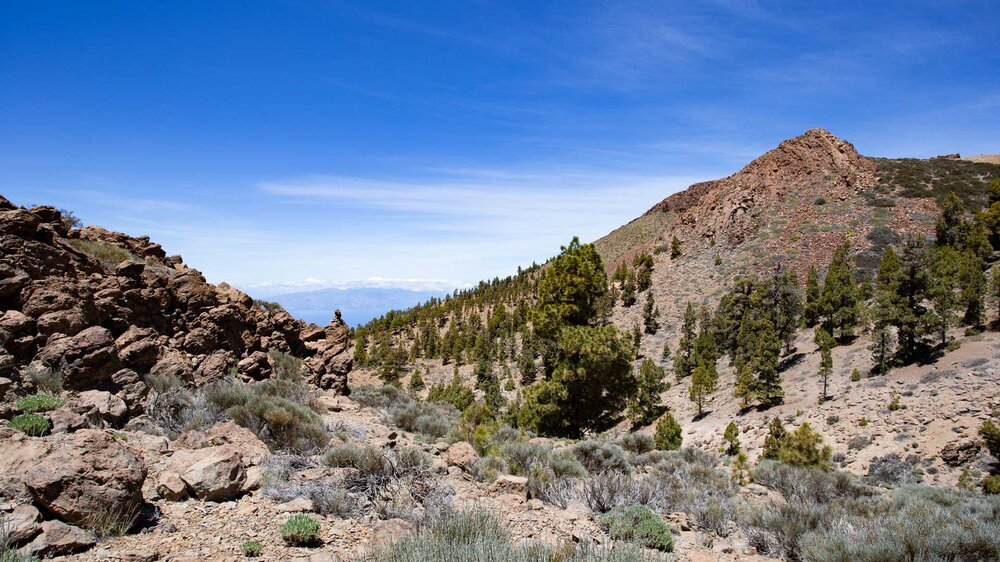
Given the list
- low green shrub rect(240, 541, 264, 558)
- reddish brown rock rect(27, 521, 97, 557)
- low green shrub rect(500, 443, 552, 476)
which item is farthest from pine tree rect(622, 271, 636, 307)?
reddish brown rock rect(27, 521, 97, 557)

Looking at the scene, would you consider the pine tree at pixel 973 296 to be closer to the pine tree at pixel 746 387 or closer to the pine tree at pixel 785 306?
the pine tree at pixel 785 306

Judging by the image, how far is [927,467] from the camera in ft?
57.4

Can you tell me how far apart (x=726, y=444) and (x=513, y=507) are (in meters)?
21.2

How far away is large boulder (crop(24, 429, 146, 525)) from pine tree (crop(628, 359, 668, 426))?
25.9 meters

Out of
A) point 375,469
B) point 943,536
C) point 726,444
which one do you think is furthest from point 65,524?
point 726,444

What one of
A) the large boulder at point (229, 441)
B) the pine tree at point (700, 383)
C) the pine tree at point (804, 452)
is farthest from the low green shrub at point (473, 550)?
the pine tree at point (700, 383)

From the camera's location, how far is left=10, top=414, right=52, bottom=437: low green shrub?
18.6 ft

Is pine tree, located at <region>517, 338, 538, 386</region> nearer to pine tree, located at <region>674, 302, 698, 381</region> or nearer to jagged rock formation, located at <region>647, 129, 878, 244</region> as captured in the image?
pine tree, located at <region>674, 302, 698, 381</region>

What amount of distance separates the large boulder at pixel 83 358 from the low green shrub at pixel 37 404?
1450 millimetres

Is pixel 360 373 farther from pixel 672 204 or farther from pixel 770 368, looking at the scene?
pixel 672 204

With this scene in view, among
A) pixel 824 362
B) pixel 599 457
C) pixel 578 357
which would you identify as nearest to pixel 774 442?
pixel 578 357

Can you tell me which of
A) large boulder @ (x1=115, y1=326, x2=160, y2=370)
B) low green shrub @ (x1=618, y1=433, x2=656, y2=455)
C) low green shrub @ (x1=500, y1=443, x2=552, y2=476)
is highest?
large boulder @ (x1=115, y1=326, x2=160, y2=370)

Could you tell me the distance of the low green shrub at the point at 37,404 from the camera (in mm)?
6185

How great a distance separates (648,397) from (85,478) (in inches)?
1186
